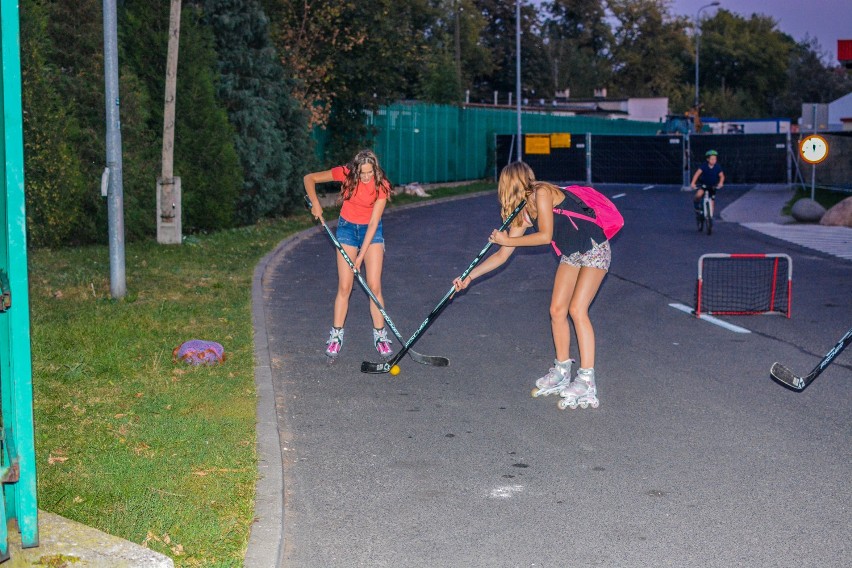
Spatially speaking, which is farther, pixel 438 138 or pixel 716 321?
pixel 438 138

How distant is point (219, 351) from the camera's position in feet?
27.9

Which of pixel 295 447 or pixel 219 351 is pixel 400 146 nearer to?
pixel 219 351

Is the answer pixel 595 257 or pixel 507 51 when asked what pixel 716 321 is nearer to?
pixel 595 257

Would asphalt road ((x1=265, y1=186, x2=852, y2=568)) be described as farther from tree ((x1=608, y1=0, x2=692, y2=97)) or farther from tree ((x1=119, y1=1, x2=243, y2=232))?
tree ((x1=608, y1=0, x2=692, y2=97))

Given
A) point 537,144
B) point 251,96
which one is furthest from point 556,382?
point 537,144

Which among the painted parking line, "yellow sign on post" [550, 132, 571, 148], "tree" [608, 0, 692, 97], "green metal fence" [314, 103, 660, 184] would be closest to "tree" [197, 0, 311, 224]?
"green metal fence" [314, 103, 660, 184]

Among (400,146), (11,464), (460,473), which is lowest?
(460,473)

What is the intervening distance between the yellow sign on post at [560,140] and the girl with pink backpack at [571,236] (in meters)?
33.3

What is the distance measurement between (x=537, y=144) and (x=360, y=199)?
32.9 m

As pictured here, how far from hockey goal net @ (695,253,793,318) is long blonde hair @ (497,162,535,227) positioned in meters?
3.90

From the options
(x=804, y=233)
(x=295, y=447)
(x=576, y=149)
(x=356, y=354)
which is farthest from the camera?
(x=576, y=149)

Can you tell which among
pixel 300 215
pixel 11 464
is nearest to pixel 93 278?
pixel 11 464

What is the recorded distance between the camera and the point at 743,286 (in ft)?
45.8

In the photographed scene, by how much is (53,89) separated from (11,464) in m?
13.0
